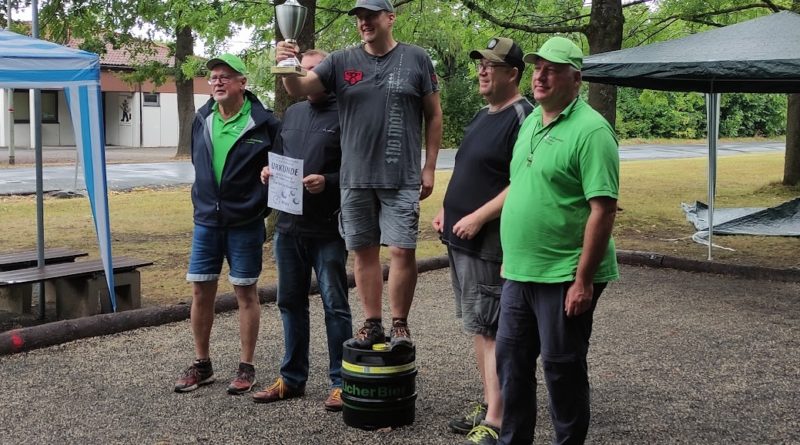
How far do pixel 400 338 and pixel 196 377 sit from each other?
143 cm

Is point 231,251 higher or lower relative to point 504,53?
lower

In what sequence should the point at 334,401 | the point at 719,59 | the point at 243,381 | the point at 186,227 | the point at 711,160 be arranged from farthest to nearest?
the point at 186,227, the point at 711,160, the point at 719,59, the point at 243,381, the point at 334,401

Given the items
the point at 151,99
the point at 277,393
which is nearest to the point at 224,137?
the point at 277,393

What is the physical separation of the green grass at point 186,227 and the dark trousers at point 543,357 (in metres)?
4.45

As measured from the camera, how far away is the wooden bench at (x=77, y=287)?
683cm

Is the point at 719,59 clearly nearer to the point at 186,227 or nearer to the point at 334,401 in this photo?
the point at 334,401

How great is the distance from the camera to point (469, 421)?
4.46 metres

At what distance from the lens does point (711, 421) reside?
4738 mm

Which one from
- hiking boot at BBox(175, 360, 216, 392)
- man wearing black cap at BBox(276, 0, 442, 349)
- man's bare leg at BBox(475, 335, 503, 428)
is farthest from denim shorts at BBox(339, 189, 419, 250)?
hiking boot at BBox(175, 360, 216, 392)

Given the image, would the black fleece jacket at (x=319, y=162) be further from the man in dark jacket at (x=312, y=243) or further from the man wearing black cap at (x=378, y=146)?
the man wearing black cap at (x=378, y=146)

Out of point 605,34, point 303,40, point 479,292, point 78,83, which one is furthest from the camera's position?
point 605,34

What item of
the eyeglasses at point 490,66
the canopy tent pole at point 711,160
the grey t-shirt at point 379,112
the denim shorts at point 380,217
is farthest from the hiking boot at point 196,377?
the canopy tent pole at point 711,160

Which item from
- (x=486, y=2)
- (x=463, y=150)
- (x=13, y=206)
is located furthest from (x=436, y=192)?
(x=463, y=150)

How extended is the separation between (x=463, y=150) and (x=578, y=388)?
4.05ft
